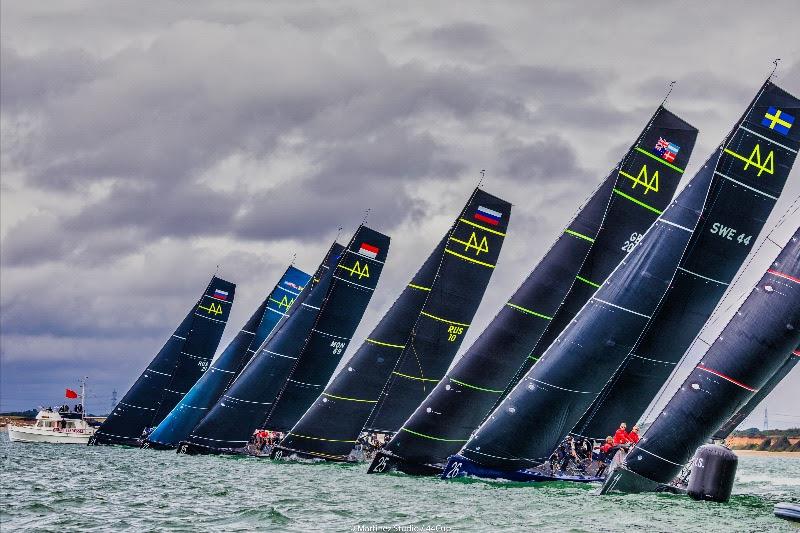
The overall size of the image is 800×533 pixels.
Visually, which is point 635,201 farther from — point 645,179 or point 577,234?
point 577,234

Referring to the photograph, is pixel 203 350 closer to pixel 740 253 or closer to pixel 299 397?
pixel 299 397

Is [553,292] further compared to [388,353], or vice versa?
[388,353]

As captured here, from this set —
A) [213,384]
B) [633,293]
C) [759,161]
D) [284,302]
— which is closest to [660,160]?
[759,161]

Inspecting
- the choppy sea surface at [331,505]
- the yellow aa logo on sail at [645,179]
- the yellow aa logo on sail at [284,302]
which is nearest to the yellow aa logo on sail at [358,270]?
the yellow aa logo on sail at [284,302]

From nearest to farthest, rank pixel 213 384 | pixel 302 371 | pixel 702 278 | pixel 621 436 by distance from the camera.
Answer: pixel 621 436
pixel 702 278
pixel 302 371
pixel 213 384

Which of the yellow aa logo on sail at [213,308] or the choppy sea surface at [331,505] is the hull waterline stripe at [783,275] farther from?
the yellow aa logo on sail at [213,308]

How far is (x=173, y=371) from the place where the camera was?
58.4 meters

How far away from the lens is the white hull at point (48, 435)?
68938 mm

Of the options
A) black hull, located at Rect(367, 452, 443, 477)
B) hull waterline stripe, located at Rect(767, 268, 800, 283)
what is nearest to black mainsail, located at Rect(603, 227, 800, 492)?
hull waterline stripe, located at Rect(767, 268, 800, 283)

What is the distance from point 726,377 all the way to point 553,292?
8.05 meters

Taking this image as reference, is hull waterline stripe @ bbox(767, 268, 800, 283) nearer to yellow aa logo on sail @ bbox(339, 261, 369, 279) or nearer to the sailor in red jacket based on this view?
the sailor in red jacket

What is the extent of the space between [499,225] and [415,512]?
54.8ft

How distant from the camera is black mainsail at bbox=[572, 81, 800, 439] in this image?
3059 cm

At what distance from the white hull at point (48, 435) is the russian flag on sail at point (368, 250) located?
A: 95.1ft
